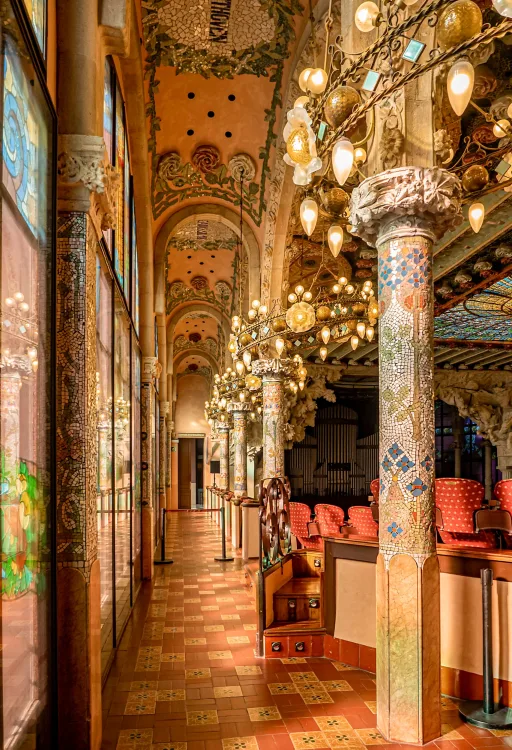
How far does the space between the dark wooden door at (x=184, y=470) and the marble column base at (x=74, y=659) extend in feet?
112

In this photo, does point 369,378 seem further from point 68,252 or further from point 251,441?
point 68,252

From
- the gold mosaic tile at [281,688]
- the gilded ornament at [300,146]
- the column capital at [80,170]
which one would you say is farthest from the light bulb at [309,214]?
the gold mosaic tile at [281,688]

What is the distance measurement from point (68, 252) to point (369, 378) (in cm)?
2069

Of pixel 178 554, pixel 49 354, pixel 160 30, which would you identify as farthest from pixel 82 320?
pixel 178 554

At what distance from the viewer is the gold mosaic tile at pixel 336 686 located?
5.41 metres

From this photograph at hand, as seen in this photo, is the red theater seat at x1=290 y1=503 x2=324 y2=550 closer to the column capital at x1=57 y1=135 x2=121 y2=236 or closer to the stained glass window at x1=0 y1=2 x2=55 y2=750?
the stained glass window at x1=0 y1=2 x2=55 y2=750

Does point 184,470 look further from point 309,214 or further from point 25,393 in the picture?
point 25,393

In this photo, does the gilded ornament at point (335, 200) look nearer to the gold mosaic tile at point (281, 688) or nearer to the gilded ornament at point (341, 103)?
the gilded ornament at point (341, 103)

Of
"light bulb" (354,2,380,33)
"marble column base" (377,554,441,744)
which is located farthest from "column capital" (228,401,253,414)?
"light bulb" (354,2,380,33)

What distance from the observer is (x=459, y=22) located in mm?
3037

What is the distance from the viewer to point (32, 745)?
124 inches

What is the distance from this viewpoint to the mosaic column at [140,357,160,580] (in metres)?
11.2

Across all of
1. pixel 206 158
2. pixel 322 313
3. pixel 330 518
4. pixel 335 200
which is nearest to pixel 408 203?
pixel 335 200

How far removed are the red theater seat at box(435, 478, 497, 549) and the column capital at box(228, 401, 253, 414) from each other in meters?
11.8
